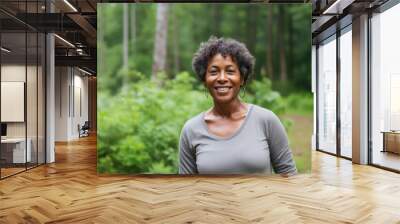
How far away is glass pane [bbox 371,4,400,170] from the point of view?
7391 mm

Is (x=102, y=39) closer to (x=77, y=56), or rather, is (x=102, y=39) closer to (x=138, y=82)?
(x=138, y=82)

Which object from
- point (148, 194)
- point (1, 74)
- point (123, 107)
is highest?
point (1, 74)

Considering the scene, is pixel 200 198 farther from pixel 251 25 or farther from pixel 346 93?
pixel 346 93

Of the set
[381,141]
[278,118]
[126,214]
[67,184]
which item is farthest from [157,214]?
[381,141]

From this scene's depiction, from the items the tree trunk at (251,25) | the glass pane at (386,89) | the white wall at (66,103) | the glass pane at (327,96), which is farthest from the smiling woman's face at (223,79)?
the white wall at (66,103)

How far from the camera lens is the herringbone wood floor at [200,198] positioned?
418 centimetres

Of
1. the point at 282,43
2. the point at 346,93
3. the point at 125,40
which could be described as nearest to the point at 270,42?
the point at 282,43

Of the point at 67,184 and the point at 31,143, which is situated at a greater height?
the point at 31,143

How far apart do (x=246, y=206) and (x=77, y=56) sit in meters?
10.2

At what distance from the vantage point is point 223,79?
20.3 feet

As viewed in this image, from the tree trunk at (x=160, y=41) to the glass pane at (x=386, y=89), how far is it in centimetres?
411

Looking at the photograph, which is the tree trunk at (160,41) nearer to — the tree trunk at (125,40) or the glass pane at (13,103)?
the tree trunk at (125,40)

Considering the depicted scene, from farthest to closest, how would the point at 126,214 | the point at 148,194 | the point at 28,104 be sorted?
the point at 28,104 < the point at 148,194 < the point at 126,214

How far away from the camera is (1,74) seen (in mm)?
6465
